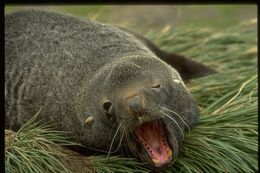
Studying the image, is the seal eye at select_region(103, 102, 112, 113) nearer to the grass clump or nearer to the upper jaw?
the upper jaw

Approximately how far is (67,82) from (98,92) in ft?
2.07

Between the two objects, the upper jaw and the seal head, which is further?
the upper jaw

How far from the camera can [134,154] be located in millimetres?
6207

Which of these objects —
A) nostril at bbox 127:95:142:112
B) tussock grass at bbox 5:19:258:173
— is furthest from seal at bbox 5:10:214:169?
tussock grass at bbox 5:19:258:173

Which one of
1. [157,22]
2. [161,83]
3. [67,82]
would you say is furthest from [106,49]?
[157,22]

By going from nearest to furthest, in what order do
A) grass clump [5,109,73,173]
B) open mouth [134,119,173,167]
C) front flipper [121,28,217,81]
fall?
open mouth [134,119,173,167] → grass clump [5,109,73,173] → front flipper [121,28,217,81]

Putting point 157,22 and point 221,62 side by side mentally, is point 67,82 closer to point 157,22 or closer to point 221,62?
point 221,62

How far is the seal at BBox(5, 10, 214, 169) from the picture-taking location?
6008 mm

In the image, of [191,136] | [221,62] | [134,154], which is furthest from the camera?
[221,62]

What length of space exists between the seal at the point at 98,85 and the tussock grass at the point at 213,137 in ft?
0.58

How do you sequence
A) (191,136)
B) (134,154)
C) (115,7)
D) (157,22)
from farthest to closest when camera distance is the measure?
(115,7)
(157,22)
(191,136)
(134,154)

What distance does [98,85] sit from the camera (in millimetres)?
6469


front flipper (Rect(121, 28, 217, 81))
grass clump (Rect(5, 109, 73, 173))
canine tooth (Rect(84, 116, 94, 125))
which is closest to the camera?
grass clump (Rect(5, 109, 73, 173))

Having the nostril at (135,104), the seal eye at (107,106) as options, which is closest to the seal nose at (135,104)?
the nostril at (135,104)
